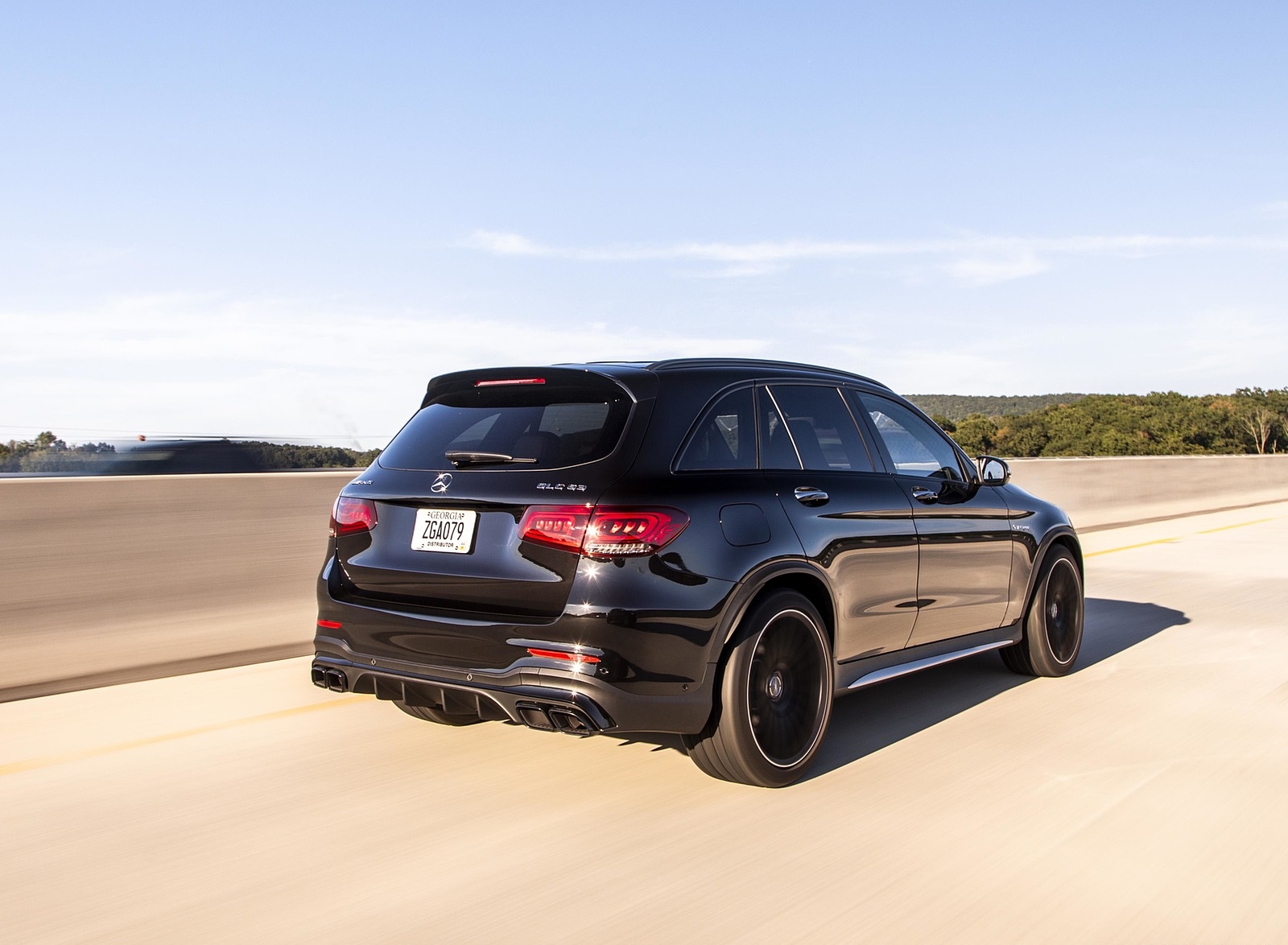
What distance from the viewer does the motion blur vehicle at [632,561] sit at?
4648mm

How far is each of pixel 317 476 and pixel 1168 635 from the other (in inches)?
234

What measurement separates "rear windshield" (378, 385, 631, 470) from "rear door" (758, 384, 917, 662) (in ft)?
2.70

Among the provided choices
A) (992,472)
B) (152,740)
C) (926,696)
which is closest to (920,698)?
(926,696)

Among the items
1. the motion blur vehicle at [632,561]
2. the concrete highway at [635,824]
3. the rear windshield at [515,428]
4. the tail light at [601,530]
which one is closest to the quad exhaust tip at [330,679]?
the motion blur vehicle at [632,561]

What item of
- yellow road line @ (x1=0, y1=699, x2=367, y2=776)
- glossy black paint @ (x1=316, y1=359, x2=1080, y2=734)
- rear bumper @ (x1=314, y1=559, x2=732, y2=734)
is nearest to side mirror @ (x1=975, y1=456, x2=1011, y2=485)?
glossy black paint @ (x1=316, y1=359, x2=1080, y2=734)

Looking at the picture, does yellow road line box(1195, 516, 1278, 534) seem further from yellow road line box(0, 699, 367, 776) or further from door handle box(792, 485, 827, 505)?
yellow road line box(0, 699, 367, 776)

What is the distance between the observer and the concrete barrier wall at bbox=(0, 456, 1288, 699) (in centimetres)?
680

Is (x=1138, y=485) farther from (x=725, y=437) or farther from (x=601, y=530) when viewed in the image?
(x=601, y=530)

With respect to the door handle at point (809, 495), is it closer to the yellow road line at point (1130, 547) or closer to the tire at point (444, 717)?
the tire at point (444, 717)

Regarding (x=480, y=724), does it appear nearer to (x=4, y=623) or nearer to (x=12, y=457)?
(x=4, y=623)

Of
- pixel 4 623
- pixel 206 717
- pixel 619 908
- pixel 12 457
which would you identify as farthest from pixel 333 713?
pixel 12 457

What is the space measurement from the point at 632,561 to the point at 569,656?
0.41 m

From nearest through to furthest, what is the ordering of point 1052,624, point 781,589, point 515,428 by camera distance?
point 515,428 < point 781,589 < point 1052,624

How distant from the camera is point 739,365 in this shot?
5.62m
